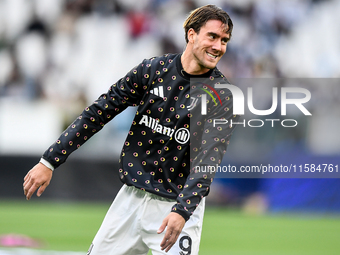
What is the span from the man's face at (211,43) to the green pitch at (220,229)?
4057 mm

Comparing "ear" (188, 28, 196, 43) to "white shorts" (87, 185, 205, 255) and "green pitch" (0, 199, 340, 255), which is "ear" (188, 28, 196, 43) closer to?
"white shorts" (87, 185, 205, 255)

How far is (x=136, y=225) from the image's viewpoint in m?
3.90

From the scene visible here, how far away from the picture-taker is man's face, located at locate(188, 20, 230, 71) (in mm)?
3820

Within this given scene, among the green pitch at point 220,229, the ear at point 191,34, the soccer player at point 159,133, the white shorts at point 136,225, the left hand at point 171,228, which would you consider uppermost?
the green pitch at point 220,229

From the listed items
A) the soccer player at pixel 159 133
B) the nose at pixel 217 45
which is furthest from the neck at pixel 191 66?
the nose at pixel 217 45

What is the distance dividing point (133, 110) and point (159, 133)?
7.57 meters

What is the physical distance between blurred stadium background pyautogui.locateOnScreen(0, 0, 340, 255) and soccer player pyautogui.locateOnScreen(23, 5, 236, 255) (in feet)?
9.96

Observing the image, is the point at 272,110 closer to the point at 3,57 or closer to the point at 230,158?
the point at 230,158

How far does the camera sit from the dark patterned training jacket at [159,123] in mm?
3857

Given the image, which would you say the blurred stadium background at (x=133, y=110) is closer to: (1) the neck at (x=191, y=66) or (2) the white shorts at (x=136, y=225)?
(2) the white shorts at (x=136, y=225)

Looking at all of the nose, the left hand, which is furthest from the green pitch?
the nose

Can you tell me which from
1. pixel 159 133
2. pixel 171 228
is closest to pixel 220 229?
pixel 159 133

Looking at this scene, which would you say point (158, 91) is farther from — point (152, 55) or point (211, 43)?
point (152, 55)

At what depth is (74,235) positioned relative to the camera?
824 cm
